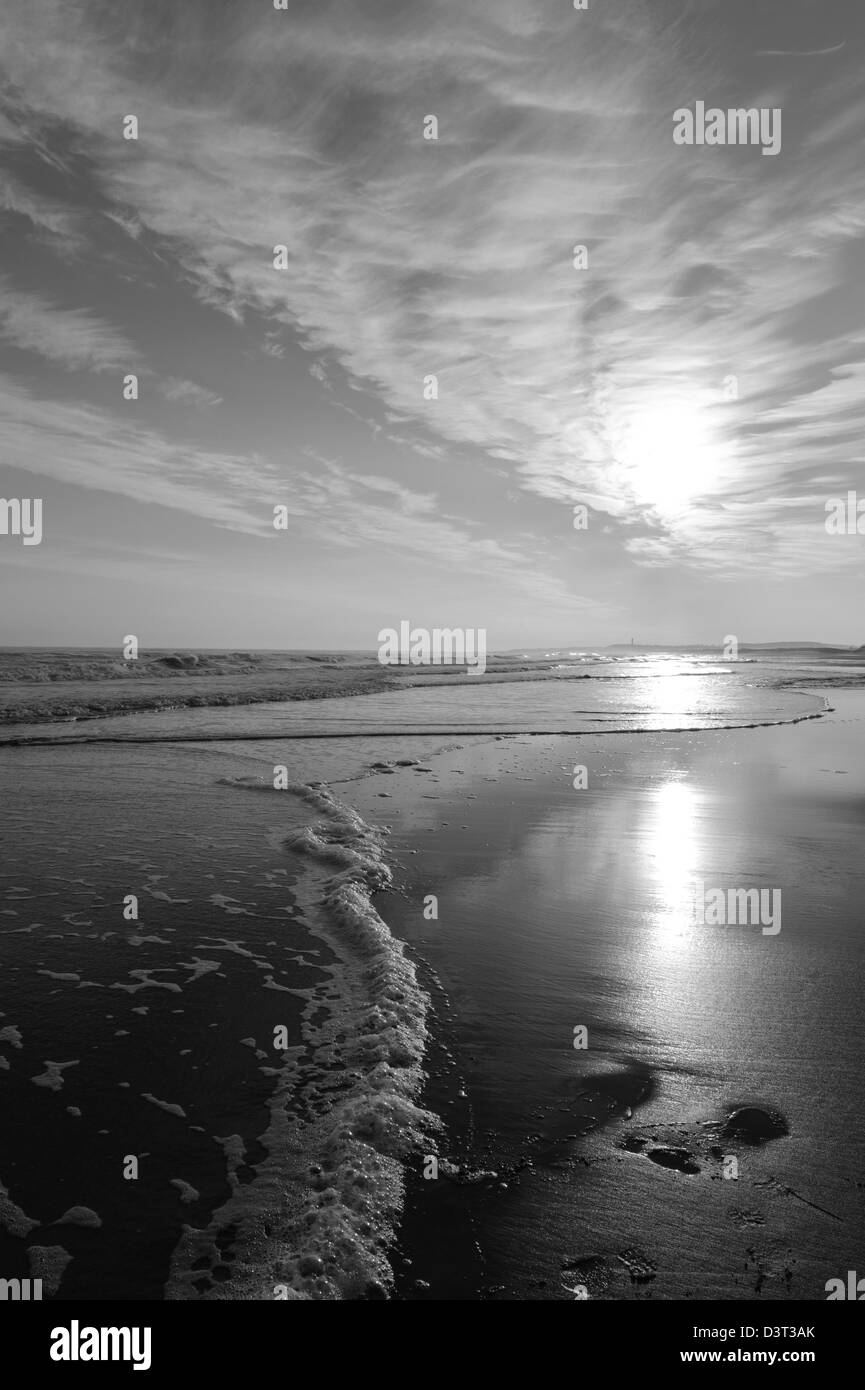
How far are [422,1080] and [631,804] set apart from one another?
8.85 meters

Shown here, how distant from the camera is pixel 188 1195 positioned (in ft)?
11.9

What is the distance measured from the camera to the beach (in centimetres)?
331

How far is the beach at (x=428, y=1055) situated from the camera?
10.9 feet

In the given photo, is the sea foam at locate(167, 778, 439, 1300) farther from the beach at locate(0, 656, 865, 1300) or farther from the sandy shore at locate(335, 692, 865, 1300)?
the sandy shore at locate(335, 692, 865, 1300)

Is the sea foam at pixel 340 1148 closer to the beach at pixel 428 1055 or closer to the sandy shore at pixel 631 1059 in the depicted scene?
the beach at pixel 428 1055

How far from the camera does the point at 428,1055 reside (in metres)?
4.91

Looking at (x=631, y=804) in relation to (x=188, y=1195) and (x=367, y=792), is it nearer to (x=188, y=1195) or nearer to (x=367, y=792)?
(x=367, y=792)

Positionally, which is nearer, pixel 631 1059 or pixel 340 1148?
pixel 340 1148

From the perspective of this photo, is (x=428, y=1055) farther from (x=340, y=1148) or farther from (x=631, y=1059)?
(x=631, y=1059)

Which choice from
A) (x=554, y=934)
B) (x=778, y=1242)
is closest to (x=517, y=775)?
(x=554, y=934)

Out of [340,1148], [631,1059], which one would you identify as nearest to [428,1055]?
[340,1148]

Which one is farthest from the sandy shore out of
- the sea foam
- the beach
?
the sea foam

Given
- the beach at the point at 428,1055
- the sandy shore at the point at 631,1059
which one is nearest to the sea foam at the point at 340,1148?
the beach at the point at 428,1055

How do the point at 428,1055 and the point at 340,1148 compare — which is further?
the point at 428,1055
